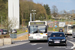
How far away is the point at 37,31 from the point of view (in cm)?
2630

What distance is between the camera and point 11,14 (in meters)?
81.9

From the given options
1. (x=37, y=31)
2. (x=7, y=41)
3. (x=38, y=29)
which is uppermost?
(x=38, y=29)

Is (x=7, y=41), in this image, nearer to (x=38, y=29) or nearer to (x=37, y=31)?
(x=37, y=31)

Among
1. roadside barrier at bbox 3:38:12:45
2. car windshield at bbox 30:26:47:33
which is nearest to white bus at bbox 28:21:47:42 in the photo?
car windshield at bbox 30:26:47:33

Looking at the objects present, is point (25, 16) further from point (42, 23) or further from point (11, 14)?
point (42, 23)

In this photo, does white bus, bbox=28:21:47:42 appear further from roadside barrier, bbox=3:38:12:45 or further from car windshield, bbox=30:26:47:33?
roadside barrier, bbox=3:38:12:45

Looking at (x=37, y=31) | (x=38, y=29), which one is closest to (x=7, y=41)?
(x=37, y=31)

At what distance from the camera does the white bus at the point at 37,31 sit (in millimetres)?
25953

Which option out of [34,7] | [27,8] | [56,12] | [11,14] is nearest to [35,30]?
[11,14]

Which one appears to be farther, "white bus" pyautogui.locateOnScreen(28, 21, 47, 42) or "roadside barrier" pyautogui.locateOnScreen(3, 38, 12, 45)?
"white bus" pyautogui.locateOnScreen(28, 21, 47, 42)

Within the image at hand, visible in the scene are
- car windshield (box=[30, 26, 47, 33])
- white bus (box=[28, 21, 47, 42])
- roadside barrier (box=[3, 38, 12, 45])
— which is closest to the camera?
roadside barrier (box=[3, 38, 12, 45])

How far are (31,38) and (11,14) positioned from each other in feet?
187

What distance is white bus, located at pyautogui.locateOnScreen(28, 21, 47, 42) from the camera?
2595cm

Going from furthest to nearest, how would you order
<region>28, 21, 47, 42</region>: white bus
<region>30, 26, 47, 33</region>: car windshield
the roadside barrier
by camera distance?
<region>30, 26, 47, 33</region>: car windshield → <region>28, 21, 47, 42</region>: white bus → the roadside barrier
